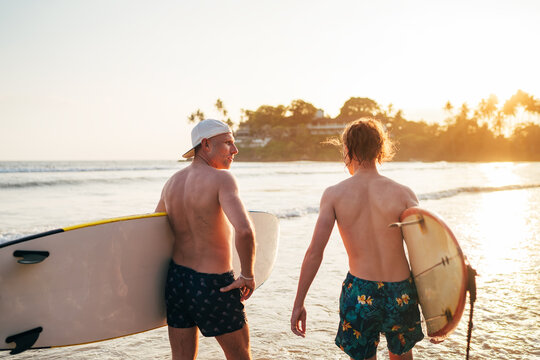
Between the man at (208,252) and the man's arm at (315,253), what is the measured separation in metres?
0.29

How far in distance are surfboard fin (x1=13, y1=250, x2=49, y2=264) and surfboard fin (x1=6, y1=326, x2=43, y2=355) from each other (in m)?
0.37

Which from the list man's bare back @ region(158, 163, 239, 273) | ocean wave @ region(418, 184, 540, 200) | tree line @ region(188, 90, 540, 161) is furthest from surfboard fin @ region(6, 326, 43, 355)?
tree line @ region(188, 90, 540, 161)

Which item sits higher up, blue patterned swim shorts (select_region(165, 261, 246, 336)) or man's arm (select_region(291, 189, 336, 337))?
man's arm (select_region(291, 189, 336, 337))

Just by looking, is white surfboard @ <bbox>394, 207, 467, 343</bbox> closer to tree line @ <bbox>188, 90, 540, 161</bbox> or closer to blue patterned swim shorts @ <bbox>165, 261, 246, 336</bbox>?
blue patterned swim shorts @ <bbox>165, 261, 246, 336</bbox>

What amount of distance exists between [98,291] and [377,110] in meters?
117

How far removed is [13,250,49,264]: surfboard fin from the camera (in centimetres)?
215

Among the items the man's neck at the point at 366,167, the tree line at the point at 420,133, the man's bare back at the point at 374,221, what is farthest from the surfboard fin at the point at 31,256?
the tree line at the point at 420,133

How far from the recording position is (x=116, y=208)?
11.4 m

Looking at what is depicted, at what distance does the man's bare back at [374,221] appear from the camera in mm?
1891

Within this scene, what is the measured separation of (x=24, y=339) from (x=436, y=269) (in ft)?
6.85

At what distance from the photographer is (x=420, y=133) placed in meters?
100

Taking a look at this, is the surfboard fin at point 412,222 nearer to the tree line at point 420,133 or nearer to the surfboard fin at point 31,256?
the surfboard fin at point 31,256

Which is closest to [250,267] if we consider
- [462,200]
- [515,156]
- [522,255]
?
[522,255]

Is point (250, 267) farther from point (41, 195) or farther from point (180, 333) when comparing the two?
point (41, 195)
